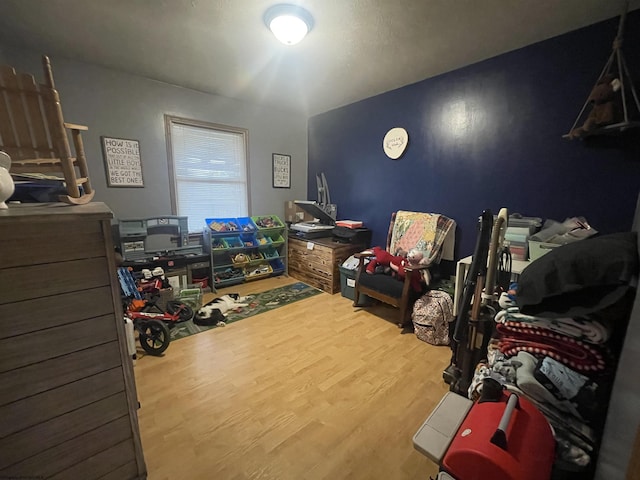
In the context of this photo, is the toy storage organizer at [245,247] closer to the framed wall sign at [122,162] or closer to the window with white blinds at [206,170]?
the window with white blinds at [206,170]

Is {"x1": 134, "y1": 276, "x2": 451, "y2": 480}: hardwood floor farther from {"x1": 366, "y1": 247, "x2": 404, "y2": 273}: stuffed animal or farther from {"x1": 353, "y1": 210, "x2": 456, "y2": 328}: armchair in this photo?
{"x1": 366, "y1": 247, "x2": 404, "y2": 273}: stuffed animal

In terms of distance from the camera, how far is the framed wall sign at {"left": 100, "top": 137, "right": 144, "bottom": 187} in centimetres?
271

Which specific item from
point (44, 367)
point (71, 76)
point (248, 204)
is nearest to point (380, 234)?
point (248, 204)

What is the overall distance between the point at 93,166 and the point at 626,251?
3.92m

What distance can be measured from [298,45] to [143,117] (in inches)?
77.4

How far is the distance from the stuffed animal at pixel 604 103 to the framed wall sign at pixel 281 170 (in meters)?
3.33

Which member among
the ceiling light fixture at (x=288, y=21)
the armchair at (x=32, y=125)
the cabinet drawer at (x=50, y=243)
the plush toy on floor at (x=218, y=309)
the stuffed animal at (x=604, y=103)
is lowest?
the plush toy on floor at (x=218, y=309)

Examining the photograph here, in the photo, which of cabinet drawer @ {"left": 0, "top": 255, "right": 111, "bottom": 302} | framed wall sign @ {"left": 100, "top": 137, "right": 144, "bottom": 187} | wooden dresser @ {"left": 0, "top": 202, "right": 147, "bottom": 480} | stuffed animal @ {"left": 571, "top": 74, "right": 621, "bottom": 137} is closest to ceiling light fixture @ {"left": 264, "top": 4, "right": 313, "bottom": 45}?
wooden dresser @ {"left": 0, "top": 202, "right": 147, "bottom": 480}

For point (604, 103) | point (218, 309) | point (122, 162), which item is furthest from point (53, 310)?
point (604, 103)

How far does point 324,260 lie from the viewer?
3.36 metres

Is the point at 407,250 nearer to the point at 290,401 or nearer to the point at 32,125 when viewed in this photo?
the point at 290,401

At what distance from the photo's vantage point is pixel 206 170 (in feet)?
11.2

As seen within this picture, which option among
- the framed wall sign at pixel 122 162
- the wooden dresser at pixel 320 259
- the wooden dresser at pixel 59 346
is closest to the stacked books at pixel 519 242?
the wooden dresser at pixel 320 259

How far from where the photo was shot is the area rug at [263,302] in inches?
95.4
